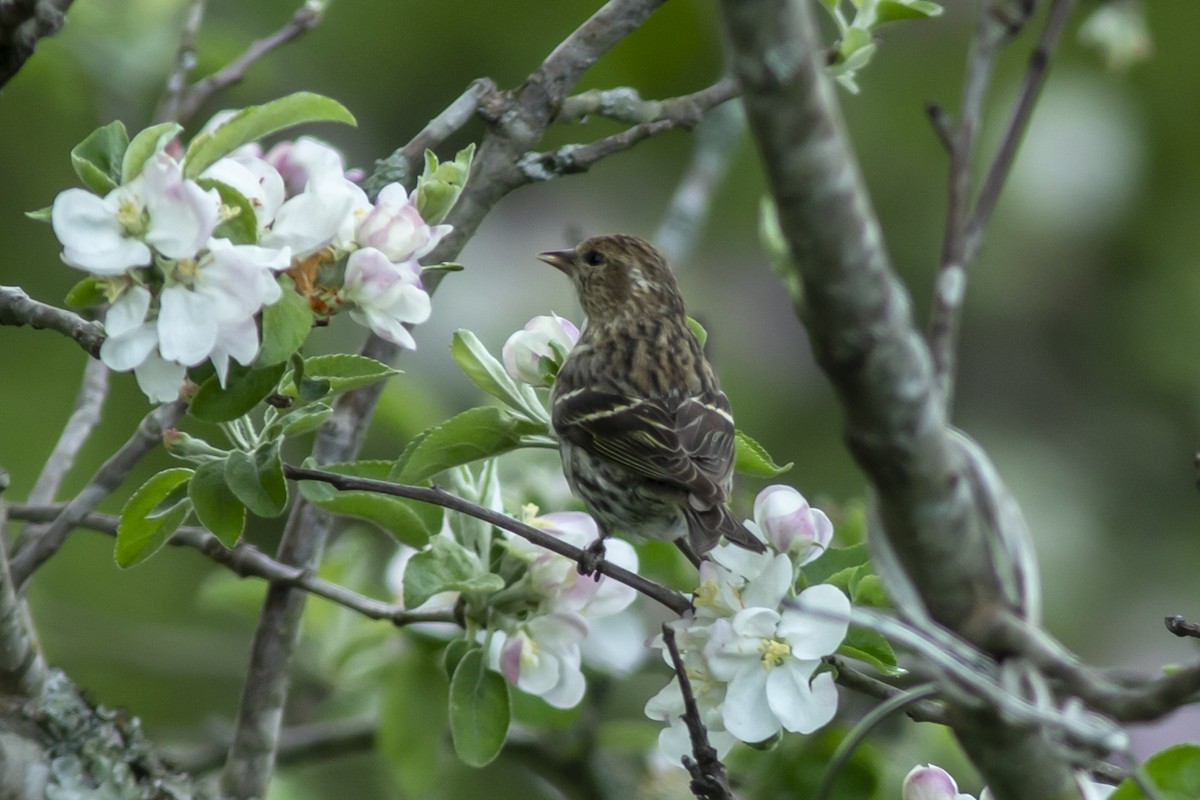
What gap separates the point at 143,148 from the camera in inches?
61.8

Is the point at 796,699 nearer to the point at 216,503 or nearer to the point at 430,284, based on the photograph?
the point at 216,503

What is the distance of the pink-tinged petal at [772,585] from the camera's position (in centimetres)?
178

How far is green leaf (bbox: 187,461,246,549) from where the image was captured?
1695mm

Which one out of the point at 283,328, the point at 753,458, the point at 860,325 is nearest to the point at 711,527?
the point at 753,458

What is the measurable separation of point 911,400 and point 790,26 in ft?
0.93

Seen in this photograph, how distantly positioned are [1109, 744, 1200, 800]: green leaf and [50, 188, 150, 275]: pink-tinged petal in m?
1.14

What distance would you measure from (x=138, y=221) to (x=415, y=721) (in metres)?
1.37

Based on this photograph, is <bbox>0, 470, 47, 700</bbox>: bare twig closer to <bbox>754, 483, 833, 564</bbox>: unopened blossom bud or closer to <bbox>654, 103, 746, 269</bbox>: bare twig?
<bbox>754, 483, 833, 564</bbox>: unopened blossom bud

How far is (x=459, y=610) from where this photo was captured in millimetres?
2066

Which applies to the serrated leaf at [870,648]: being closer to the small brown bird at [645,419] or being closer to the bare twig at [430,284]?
the small brown bird at [645,419]

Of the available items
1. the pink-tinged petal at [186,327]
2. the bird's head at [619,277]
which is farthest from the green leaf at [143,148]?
the bird's head at [619,277]

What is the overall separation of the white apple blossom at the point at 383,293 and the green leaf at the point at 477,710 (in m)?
0.49

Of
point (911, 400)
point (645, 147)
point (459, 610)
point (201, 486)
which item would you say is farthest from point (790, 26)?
point (645, 147)

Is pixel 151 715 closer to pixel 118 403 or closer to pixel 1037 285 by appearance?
pixel 118 403
